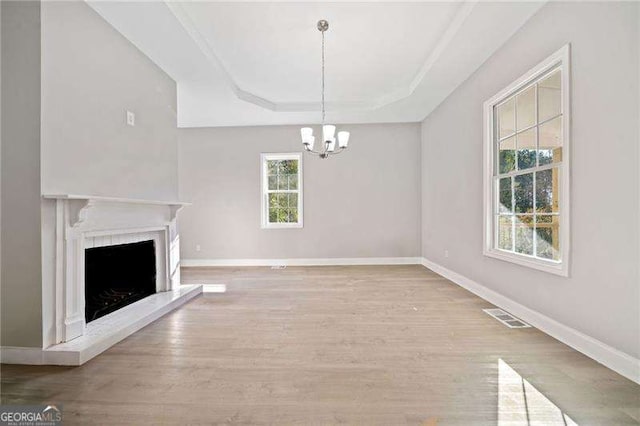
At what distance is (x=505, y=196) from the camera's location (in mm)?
3201

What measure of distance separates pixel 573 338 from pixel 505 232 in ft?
4.01

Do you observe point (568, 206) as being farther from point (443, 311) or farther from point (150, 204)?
point (150, 204)

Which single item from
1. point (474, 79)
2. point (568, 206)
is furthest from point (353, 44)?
point (568, 206)

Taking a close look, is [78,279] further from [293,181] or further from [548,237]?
[293,181]

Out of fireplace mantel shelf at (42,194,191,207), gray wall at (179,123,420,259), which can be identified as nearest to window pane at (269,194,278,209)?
gray wall at (179,123,420,259)

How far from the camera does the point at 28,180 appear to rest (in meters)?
2.03

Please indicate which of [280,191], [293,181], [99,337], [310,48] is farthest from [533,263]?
[280,191]

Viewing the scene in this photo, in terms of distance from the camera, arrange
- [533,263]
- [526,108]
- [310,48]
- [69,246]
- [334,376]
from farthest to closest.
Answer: [310,48], [526,108], [533,263], [69,246], [334,376]

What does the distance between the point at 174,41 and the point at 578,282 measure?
4.15 meters

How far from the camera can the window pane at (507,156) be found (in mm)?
3057

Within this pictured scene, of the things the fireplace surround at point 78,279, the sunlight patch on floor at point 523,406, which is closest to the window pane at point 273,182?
the fireplace surround at point 78,279

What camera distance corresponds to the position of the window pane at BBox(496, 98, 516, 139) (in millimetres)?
3059

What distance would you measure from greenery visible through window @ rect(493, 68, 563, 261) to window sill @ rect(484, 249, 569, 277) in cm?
7

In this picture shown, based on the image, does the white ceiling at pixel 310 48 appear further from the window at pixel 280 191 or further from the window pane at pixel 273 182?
the window pane at pixel 273 182
